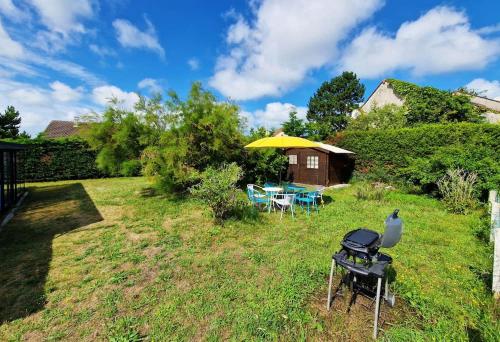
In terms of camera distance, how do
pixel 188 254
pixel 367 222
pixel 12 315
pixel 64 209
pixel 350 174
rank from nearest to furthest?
1. pixel 12 315
2. pixel 188 254
3. pixel 367 222
4. pixel 64 209
5. pixel 350 174

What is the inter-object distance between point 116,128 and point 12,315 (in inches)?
289

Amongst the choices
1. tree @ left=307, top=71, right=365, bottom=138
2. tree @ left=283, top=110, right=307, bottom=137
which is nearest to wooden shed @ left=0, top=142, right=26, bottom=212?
tree @ left=283, top=110, right=307, bottom=137

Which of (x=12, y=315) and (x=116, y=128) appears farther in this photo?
(x=116, y=128)

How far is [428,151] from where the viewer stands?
35.1 ft

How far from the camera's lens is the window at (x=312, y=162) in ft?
42.5

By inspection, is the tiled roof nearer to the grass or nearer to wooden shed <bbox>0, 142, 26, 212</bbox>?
wooden shed <bbox>0, 142, 26, 212</bbox>

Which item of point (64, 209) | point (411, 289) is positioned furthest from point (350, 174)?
point (64, 209)

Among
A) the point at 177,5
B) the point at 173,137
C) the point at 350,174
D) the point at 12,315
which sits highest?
the point at 177,5

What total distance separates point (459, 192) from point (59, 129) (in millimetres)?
29482

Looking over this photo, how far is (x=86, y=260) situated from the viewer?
4.01 m

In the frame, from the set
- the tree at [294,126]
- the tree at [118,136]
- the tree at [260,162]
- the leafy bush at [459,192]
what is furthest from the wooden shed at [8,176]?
the tree at [294,126]

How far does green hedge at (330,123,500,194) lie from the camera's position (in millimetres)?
7938

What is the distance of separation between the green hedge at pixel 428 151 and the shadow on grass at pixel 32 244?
34.2 feet

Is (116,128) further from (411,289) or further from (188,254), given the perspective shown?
(411,289)
